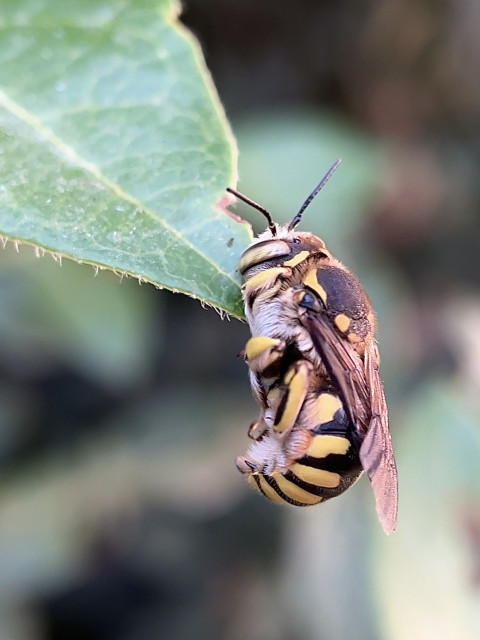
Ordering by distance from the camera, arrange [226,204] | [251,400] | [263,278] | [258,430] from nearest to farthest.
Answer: [226,204], [263,278], [258,430], [251,400]

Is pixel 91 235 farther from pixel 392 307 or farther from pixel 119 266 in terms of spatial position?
pixel 392 307

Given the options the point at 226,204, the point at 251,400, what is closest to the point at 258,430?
the point at 226,204

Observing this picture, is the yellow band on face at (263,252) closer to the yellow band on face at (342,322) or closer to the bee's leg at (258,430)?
the yellow band on face at (342,322)

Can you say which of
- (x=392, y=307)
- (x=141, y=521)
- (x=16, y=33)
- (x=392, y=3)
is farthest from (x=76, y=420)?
(x=392, y=3)

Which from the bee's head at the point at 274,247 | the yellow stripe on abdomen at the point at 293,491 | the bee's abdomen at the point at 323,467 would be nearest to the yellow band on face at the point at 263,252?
the bee's head at the point at 274,247

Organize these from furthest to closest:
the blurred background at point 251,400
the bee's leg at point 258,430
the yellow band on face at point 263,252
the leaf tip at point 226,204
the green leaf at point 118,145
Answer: the blurred background at point 251,400, the bee's leg at point 258,430, the yellow band on face at point 263,252, the leaf tip at point 226,204, the green leaf at point 118,145

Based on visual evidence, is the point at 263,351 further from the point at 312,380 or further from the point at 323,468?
the point at 323,468
